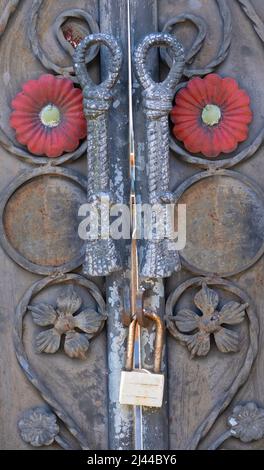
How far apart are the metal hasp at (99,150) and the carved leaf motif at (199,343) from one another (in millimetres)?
192

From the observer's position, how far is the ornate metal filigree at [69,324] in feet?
6.75

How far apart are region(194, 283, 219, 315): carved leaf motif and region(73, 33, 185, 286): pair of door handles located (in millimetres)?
82

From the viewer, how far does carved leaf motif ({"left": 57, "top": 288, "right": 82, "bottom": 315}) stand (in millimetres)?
2061

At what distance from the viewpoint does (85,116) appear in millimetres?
2027

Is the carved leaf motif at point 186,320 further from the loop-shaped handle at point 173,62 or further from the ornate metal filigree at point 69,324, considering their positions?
the loop-shaped handle at point 173,62

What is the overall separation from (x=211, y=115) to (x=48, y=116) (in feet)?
0.96

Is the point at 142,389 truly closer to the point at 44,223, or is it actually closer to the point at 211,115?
the point at 44,223

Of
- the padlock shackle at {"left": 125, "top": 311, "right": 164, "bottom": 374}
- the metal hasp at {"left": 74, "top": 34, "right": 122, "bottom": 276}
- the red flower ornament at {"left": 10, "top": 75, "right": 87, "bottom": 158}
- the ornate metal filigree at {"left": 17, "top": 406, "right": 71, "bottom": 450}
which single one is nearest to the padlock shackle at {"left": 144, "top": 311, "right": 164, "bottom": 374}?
the padlock shackle at {"left": 125, "top": 311, "right": 164, "bottom": 374}

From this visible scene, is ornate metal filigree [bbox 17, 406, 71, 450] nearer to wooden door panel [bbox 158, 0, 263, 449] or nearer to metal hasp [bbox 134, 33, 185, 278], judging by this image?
wooden door panel [bbox 158, 0, 263, 449]

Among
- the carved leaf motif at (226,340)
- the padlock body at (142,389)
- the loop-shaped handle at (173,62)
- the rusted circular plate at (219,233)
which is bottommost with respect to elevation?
the padlock body at (142,389)

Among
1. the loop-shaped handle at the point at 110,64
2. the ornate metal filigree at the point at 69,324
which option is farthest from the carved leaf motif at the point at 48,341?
the loop-shaped handle at the point at 110,64

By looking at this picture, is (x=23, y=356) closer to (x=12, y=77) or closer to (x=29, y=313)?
(x=29, y=313)

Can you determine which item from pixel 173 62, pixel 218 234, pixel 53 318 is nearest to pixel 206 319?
pixel 218 234

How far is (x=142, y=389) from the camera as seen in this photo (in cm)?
196
